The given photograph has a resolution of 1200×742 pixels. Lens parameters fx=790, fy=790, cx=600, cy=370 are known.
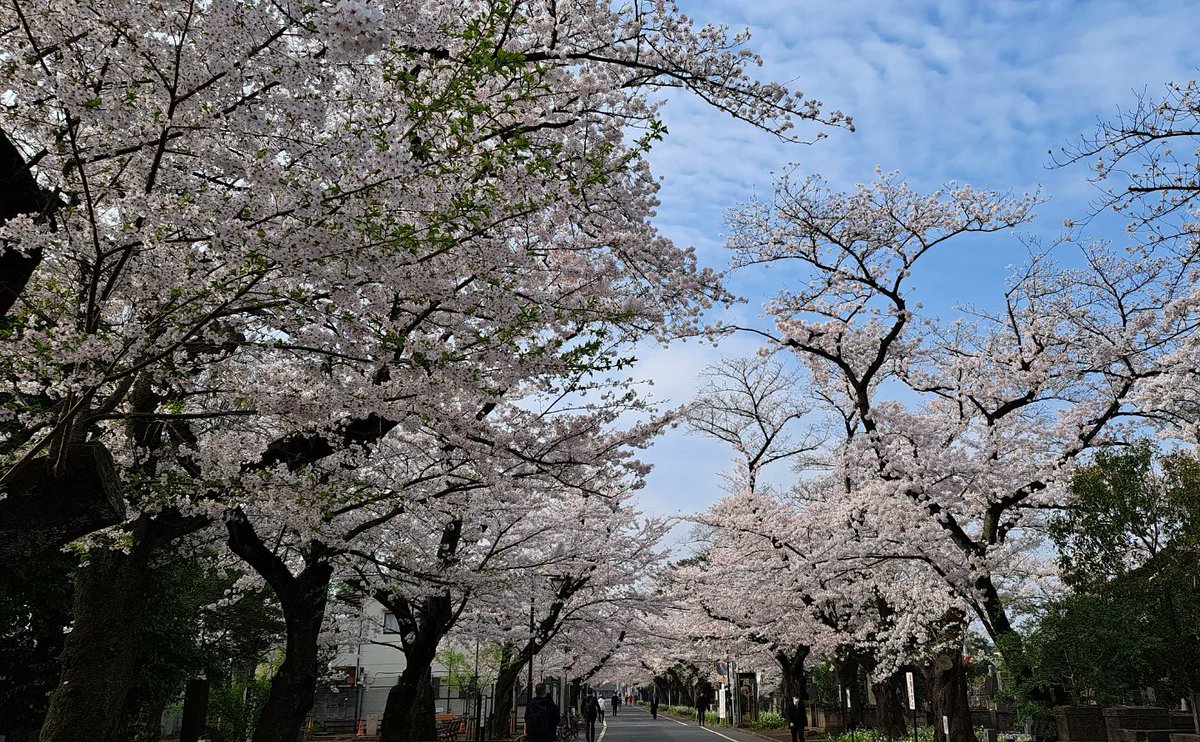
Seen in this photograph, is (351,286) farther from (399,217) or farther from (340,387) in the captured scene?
(340,387)

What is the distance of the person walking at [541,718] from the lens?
1120 centimetres

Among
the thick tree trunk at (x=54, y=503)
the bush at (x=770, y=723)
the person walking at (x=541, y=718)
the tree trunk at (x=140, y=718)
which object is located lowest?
the bush at (x=770, y=723)

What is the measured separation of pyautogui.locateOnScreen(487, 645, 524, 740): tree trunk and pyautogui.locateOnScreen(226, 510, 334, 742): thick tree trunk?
12.2 metres

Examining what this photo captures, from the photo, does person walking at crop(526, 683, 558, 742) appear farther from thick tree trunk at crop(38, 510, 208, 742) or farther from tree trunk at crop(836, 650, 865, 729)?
tree trunk at crop(836, 650, 865, 729)

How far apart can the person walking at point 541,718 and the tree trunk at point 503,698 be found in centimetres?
1137

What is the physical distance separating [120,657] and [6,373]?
4420 millimetres

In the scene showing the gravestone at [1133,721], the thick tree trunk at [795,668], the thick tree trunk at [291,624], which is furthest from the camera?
the thick tree trunk at [795,668]

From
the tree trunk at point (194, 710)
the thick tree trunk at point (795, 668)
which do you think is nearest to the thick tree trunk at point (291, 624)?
the tree trunk at point (194, 710)

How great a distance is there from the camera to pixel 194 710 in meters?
8.09

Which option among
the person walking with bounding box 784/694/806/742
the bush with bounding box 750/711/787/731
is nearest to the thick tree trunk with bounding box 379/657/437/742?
the person walking with bounding box 784/694/806/742

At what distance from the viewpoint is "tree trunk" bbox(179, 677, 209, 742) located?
796cm

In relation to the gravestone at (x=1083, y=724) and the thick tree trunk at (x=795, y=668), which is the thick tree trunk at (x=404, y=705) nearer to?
the gravestone at (x=1083, y=724)

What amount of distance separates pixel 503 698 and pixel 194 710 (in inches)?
647

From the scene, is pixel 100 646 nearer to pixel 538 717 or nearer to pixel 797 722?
pixel 538 717
